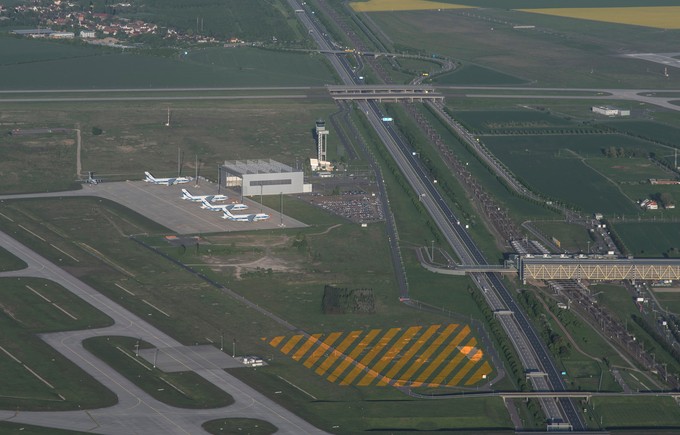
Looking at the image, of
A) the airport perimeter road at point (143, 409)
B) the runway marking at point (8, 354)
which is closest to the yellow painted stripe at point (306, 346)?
the airport perimeter road at point (143, 409)

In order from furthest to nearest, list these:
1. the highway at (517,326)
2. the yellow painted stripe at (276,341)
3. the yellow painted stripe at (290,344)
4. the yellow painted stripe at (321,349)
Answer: the yellow painted stripe at (276,341) → the yellow painted stripe at (290,344) → the yellow painted stripe at (321,349) → the highway at (517,326)

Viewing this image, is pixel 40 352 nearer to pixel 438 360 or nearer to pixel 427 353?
pixel 427 353

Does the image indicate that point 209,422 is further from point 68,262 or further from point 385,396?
point 68,262

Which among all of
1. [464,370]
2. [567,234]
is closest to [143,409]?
[464,370]

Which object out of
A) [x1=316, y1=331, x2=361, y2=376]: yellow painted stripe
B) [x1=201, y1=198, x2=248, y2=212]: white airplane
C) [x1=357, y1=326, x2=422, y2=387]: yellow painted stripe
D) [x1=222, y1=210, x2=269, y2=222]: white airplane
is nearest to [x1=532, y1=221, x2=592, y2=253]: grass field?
→ [x1=222, y1=210, x2=269, y2=222]: white airplane

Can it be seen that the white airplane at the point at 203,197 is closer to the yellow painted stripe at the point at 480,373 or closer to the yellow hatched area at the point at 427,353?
the yellow hatched area at the point at 427,353

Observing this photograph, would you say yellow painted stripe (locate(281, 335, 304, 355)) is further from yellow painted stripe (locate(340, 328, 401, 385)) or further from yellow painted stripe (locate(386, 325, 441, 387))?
yellow painted stripe (locate(386, 325, 441, 387))
